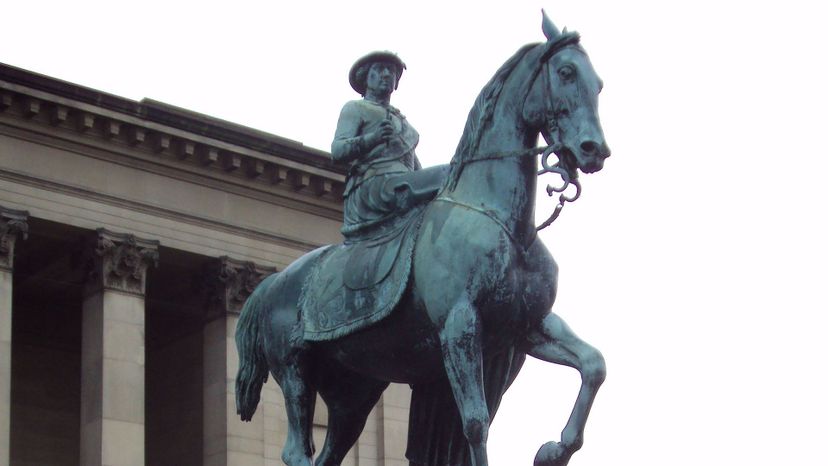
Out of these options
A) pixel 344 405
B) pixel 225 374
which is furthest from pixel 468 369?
pixel 225 374

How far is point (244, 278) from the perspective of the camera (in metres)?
45.9

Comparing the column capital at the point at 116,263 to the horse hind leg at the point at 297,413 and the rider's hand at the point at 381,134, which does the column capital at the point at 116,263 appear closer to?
the horse hind leg at the point at 297,413

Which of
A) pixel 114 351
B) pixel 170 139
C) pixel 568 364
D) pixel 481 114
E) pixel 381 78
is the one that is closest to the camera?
pixel 568 364

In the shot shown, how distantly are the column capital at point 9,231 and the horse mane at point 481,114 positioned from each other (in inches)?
1274

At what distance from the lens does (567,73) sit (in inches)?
399

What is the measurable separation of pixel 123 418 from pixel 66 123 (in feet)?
24.2

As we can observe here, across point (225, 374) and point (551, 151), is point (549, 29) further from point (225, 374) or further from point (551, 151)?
point (225, 374)

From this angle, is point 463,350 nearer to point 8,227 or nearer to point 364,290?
point 364,290

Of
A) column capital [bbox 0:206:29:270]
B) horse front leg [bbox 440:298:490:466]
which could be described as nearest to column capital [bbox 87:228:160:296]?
column capital [bbox 0:206:29:270]

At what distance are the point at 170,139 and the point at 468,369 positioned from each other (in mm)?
35432

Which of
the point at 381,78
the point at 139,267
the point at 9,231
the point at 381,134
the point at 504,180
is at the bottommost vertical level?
the point at 504,180

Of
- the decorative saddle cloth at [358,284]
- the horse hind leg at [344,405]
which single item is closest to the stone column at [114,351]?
the horse hind leg at [344,405]

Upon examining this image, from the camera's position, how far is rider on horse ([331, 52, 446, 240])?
11.0m

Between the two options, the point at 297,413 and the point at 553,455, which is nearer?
the point at 553,455
